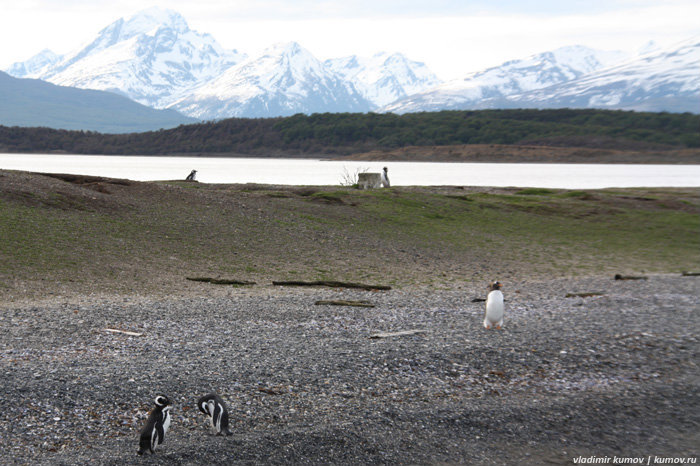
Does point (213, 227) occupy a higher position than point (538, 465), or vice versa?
point (213, 227)

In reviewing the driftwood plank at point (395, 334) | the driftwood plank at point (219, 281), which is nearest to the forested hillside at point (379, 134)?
the driftwood plank at point (219, 281)

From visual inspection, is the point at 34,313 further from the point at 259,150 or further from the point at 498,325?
the point at 259,150

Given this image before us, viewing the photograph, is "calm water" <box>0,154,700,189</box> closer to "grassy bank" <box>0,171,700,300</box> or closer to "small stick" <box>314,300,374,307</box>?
"grassy bank" <box>0,171,700,300</box>

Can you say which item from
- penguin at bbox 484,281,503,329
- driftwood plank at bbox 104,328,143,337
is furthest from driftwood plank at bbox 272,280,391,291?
driftwood plank at bbox 104,328,143,337

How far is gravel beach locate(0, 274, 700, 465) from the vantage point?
7.47m

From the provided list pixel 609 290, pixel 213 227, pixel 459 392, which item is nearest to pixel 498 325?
pixel 459 392

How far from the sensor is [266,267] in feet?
59.5

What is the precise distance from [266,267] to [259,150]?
5389 inches

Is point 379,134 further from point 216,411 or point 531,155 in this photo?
point 216,411

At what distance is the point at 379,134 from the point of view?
147250 millimetres

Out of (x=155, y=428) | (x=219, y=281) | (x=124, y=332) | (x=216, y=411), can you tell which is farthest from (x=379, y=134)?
(x=155, y=428)

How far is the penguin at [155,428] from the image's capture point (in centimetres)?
693

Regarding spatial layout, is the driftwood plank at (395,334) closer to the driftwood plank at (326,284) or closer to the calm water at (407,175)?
the driftwood plank at (326,284)

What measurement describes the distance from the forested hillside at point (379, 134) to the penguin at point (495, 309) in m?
128
